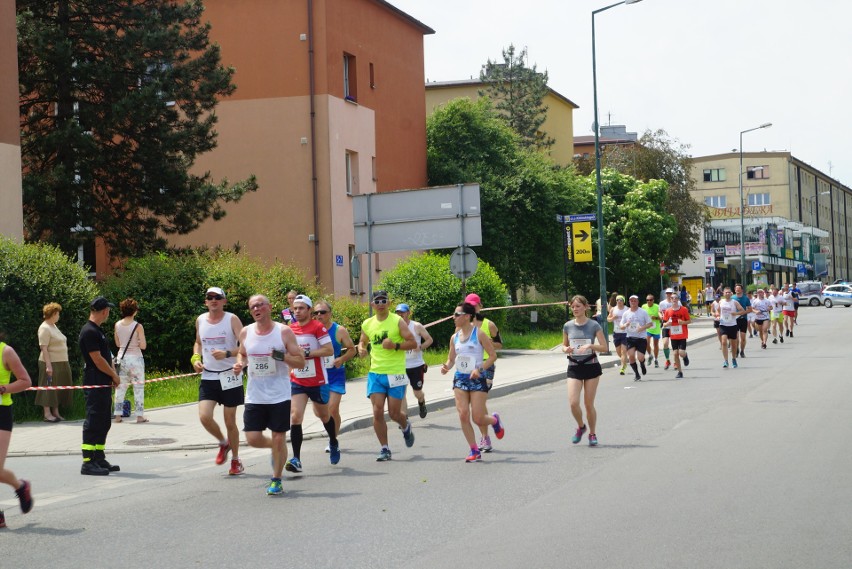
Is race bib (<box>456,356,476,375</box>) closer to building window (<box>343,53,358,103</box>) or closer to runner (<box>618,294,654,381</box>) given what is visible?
runner (<box>618,294,654,381</box>)

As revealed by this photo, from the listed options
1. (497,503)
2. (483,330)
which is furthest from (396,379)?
(497,503)

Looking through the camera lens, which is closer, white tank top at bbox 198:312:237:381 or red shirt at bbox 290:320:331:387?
white tank top at bbox 198:312:237:381

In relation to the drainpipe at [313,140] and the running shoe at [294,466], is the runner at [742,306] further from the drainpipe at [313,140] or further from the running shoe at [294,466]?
the running shoe at [294,466]

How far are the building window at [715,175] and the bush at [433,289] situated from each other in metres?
85.3

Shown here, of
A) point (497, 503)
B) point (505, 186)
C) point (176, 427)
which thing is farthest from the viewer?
point (505, 186)

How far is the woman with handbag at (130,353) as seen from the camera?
14492 millimetres

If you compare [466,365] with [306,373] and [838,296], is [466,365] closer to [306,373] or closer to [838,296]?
[306,373]

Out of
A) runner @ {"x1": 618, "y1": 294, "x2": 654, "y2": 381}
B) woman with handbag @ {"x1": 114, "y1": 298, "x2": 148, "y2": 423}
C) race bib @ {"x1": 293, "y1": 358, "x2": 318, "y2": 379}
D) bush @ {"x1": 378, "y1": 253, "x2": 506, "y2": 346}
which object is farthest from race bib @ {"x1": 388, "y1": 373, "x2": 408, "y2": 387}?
bush @ {"x1": 378, "y1": 253, "x2": 506, "y2": 346}

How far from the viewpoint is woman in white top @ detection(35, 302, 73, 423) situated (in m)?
15.0

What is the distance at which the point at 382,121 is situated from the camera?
37.0m

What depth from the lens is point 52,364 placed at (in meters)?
15.2

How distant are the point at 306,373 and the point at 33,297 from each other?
287 inches

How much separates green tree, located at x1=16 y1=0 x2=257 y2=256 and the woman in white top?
10.1m

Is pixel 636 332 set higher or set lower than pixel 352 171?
lower
